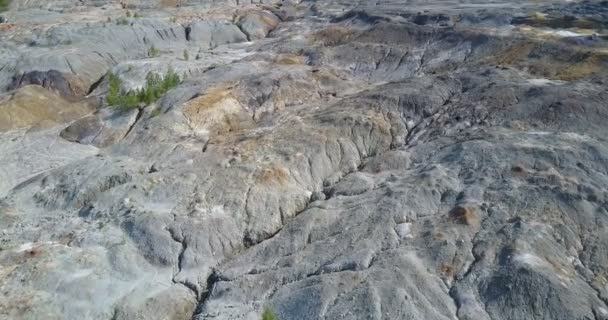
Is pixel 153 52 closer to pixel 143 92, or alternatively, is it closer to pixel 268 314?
pixel 143 92

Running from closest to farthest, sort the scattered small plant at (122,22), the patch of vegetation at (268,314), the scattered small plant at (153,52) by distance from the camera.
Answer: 1. the patch of vegetation at (268,314)
2. the scattered small plant at (153,52)
3. the scattered small plant at (122,22)

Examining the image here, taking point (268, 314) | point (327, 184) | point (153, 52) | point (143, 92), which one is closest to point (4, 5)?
point (153, 52)

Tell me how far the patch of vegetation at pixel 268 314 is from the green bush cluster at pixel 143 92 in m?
A: 14.2

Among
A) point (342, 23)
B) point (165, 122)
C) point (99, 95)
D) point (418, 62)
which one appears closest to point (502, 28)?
point (418, 62)

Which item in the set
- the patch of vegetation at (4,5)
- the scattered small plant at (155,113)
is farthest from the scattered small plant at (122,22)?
the scattered small plant at (155,113)

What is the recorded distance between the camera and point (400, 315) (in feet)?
36.1

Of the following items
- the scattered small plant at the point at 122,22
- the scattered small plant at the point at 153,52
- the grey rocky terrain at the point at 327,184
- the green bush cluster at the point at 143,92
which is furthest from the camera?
the scattered small plant at the point at 122,22

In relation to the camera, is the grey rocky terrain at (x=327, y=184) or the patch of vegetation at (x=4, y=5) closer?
the grey rocky terrain at (x=327, y=184)

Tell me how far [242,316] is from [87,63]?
24347mm

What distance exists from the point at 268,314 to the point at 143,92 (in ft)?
50.5

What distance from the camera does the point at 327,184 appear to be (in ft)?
55.8

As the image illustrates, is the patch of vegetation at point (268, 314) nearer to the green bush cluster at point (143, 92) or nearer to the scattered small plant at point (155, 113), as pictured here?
the scattered small plant at point (155, 113)

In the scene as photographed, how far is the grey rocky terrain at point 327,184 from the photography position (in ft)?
39.3

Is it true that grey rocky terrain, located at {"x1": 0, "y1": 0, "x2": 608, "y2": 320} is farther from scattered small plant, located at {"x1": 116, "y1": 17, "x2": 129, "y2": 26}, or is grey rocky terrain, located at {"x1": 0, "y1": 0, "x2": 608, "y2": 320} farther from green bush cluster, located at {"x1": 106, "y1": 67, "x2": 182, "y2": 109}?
scattered small plant, located at {"x1": 116, "y1": 17, "x2": 129, "y2": 26}
